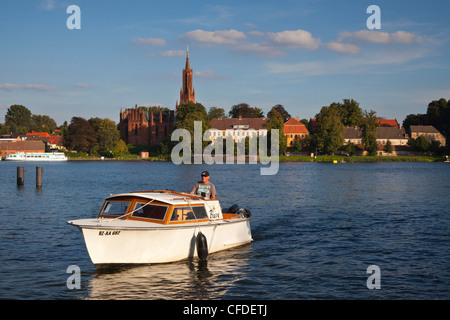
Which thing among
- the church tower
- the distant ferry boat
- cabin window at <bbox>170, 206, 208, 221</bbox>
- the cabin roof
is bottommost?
cabin window at <bbox>170, 206, 208, 221</bbox>

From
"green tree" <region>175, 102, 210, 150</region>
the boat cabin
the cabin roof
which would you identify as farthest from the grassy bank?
the boat cabin

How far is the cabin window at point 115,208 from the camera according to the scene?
60.2ft

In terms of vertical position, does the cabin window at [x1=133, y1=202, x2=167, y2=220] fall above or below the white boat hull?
above

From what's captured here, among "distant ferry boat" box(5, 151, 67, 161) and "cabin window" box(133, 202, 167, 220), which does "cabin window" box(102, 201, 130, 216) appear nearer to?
"cabin window" box(133, 202, 167, 220)

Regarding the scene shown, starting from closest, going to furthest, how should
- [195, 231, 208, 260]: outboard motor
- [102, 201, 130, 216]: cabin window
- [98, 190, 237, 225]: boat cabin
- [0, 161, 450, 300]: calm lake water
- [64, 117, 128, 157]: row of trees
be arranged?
[0, 161, 450, 300]: calm lake water → [98, 190, 237, 225]: boat cabin → [195, 231, 208, 260]: outboard motor → [102, 201, 130, 216]: cabin window → [64, 117, 128, 157]: row of trees

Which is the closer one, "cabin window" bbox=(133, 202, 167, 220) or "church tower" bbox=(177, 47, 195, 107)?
"cabin window" bbox=(133, 202, 167, 220)

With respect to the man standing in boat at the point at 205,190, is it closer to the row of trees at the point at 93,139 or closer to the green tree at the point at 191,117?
the green tree at the point at 191,117

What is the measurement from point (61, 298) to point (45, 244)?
8232 millimetres

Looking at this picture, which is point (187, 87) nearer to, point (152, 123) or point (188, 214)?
point (152, 123)

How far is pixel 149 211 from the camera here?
1809 cm

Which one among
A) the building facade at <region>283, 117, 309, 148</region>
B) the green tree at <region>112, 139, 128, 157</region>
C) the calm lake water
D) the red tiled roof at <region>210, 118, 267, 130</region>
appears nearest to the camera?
the calm lake water

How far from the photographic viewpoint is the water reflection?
14.9 meters

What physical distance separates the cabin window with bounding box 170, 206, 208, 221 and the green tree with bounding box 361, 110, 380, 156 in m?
130
